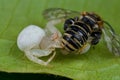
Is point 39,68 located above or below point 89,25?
below

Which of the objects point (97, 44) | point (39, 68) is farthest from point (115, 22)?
point (39, 68)

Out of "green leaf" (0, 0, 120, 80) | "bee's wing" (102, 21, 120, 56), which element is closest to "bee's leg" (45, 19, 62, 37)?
"green leaf" (0, 0, 120, 80)

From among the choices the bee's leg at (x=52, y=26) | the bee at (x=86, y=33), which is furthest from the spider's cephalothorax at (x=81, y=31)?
the bee's leg at (x=52, y=26)

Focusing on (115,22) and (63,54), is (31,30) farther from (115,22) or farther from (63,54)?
(115,22)

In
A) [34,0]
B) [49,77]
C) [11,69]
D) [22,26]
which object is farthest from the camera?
[34,0]

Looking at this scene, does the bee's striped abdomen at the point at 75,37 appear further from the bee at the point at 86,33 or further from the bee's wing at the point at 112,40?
the bee's wing at the point at 112,40

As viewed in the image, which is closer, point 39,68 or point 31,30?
point 39,68

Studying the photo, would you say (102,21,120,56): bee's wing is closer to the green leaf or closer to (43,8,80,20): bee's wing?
the green leaf

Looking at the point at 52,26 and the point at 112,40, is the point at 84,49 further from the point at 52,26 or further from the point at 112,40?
the point at 52,26

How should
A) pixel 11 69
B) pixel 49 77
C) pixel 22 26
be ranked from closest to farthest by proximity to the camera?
pixel 11 69 → pixel 49 77 → pixel 22 26
